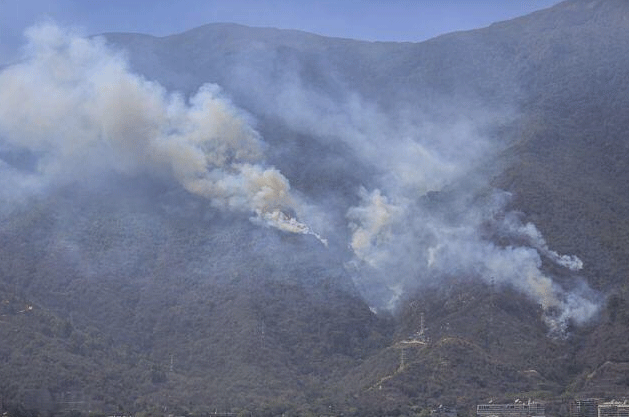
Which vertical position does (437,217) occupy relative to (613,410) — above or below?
above

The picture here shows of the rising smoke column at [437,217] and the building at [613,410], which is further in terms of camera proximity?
the rising smoke column at [437,217]

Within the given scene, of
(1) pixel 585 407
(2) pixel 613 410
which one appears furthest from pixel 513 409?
(2) pixel 613 410

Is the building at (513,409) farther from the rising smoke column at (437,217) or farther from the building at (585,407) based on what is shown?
the rising smoke column at (437,217)

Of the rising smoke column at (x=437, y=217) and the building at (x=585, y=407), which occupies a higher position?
the rising smoke column at (x=437, y=217)

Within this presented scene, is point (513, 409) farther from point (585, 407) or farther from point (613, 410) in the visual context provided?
point (613, 410)

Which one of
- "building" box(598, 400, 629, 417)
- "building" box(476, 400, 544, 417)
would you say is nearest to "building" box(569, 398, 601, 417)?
"building" box(598, 400, 629, 417)

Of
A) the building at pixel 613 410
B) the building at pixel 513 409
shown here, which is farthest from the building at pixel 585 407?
the building at pixel 513 409
